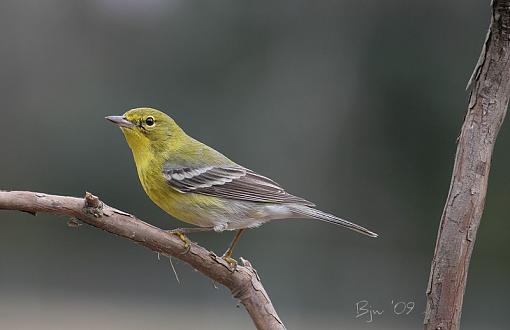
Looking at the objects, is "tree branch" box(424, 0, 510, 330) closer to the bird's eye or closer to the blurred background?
the bird's eye

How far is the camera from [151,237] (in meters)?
2.92

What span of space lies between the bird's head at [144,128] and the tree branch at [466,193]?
1.74 meters

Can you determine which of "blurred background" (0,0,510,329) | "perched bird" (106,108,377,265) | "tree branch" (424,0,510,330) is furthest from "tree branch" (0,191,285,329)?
"blurred background" (0,0,510,329)

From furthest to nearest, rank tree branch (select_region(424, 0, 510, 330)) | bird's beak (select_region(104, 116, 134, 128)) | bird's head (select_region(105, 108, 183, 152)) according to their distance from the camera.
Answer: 1. bird's head (select_region(105, 108, 183, 152))
2. bird's beak (select_region(104, 116, 134, 128))
3. tree branch (select_region(424, 0, 510, 330))

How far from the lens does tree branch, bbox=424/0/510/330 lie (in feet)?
9.62

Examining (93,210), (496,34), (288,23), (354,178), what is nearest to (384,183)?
(354,178)

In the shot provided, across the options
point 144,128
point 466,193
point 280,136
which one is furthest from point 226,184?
point 280,136

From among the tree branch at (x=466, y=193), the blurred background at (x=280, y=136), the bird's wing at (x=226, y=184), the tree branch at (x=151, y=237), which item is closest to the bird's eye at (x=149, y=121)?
the bird's wing at (x=226, y=184)

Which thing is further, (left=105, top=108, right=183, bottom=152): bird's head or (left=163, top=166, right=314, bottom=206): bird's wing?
(left=105, top=108, right=183, bottom=152): bird's head

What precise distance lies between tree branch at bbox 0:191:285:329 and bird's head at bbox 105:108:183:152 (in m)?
1.07

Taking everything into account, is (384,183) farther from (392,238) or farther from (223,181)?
(223,181)

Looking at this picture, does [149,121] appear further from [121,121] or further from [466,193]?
[466,193]

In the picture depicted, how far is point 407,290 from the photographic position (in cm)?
697

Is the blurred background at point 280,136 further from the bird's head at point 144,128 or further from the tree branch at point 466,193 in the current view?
the tree branch at point 466,193
